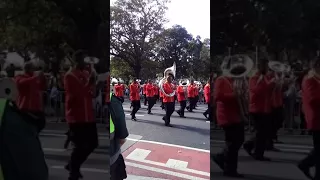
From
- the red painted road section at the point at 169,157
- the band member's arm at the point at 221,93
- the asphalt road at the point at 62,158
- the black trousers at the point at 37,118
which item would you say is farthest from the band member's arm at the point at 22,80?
the red painted road section at the point at 169,157

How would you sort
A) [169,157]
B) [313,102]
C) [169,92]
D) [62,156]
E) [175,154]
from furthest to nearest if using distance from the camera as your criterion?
[169,92] < [169,157] < [175,154] < [62,156] < [313,102]

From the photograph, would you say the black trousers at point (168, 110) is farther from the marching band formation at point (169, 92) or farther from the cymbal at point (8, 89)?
the cymbal at point (8, 89)

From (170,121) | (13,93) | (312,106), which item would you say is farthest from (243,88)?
(170,121)

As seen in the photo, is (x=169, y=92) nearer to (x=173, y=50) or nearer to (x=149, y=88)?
(x=149, y=88)

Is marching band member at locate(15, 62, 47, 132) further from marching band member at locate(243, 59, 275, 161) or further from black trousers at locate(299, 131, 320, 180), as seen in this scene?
black trousers at locate(299, 131, 320, 180)

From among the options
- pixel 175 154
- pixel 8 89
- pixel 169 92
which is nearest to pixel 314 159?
pixel 8 89

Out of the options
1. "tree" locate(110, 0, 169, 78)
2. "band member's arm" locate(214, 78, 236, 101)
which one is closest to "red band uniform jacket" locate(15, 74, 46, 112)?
"tree" locate(110, 0, 169, 78)

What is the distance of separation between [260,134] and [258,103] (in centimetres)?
14

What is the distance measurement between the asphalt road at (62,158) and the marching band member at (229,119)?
496 mm

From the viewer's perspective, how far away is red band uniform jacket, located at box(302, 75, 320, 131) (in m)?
1.42

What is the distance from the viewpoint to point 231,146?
1.54 m

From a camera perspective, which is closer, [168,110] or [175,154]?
[175,154]

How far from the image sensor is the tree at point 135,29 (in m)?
2.00

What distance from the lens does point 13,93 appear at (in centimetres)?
146
